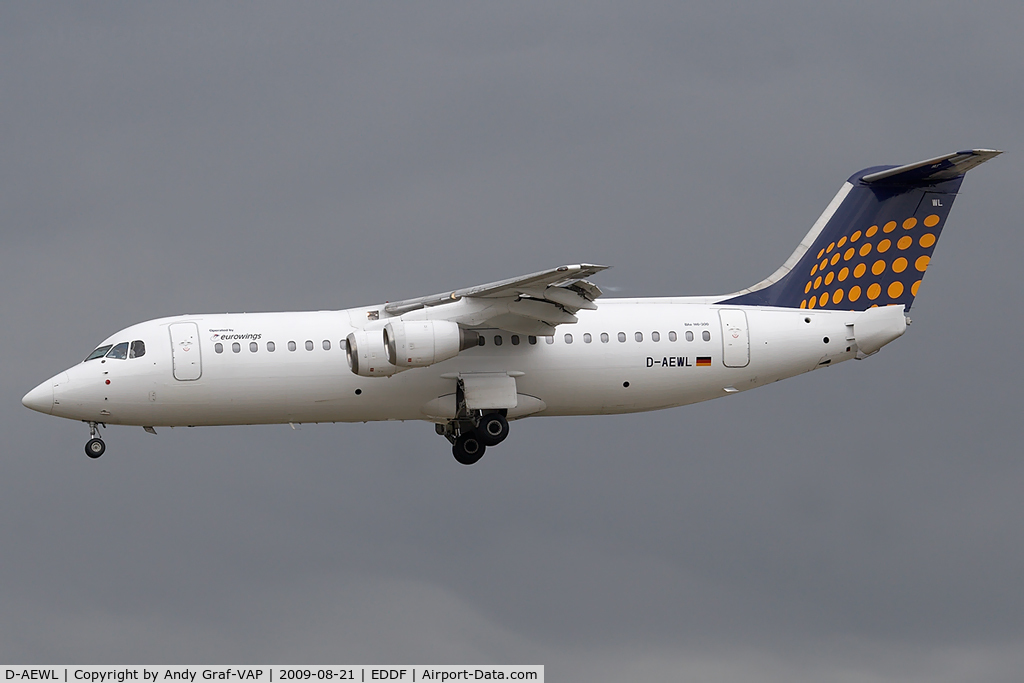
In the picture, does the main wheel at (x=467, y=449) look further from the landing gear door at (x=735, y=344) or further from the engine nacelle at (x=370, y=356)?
the landing gear door at (x=735, y=344)

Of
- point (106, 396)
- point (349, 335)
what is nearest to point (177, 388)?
point (106, 396)

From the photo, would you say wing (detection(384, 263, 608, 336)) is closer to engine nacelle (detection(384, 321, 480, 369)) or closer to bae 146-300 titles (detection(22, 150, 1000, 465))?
bae 146-300 titles (detection(22, 150, 1000, 465))

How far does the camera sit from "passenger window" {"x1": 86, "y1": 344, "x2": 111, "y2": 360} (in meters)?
29.5

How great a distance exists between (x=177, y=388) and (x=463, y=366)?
17.8 ft

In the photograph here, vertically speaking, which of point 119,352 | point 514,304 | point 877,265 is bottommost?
point 119,352

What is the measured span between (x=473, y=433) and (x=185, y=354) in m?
5.92

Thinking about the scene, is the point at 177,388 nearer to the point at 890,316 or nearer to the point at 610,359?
the point at 610,359

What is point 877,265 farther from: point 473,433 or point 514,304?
point 473,433

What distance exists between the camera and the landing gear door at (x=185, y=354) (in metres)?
28.9

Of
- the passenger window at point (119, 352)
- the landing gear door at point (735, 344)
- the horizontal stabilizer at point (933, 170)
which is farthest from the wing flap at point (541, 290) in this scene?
the horizontal stabilizer at point (933, 170)

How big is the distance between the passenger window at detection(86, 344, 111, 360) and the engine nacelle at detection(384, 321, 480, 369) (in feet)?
18.5

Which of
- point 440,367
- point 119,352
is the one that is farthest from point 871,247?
point 119,352

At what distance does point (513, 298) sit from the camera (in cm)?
2877

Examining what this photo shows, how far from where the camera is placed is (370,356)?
28.1 m
